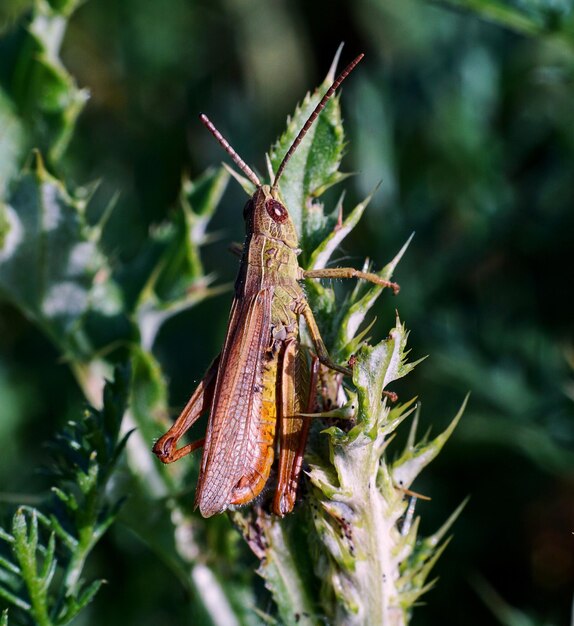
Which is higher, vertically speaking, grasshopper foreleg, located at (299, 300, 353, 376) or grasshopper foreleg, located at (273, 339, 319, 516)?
grasshopper foreleg, located at (299, 300, 353, 376)

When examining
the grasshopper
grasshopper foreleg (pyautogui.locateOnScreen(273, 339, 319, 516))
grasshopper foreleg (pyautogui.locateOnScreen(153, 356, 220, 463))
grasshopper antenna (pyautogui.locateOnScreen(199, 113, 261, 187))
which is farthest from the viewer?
grasshopper antenna (pyautogui.locateOnScreen(199, 113, 261, 187))

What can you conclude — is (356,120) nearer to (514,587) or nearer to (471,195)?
(471,195)

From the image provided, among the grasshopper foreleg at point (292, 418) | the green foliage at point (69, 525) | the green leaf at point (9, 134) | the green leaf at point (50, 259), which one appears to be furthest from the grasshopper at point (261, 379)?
the green leaf at point (9, 134)

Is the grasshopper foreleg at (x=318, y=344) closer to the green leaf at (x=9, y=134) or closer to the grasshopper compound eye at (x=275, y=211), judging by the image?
the grasshopper compound eye at (x=275, y=211)

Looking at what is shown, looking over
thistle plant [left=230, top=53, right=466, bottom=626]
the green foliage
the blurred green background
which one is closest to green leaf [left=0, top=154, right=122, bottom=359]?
the blurred green background

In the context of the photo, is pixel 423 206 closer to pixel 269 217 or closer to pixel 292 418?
pixel 269 217

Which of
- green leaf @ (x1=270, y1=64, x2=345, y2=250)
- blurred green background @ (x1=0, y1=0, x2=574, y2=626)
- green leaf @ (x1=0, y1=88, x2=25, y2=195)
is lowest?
blurred green background @ (x1=0, y1=0, x2=574, y2=626)

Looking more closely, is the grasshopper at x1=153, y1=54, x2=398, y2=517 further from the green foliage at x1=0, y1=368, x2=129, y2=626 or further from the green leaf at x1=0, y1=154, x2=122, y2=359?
the green leaf at x1=0, y1=154, x2=122, y2=359

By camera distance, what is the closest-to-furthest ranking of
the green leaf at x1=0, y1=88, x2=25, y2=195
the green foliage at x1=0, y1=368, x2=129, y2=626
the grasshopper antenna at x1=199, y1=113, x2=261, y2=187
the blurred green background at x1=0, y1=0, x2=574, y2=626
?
the green foliage at x1=0, y1=368, x2=129, y2=626 < the grasshopper antenna at x1=199, y1=113, x2=261, y2=187 < the green leaf at x1=0, y1=88, x2=25, y2=195 < the blurred green background at x1=0, y1=0, x2=574, y2=626
